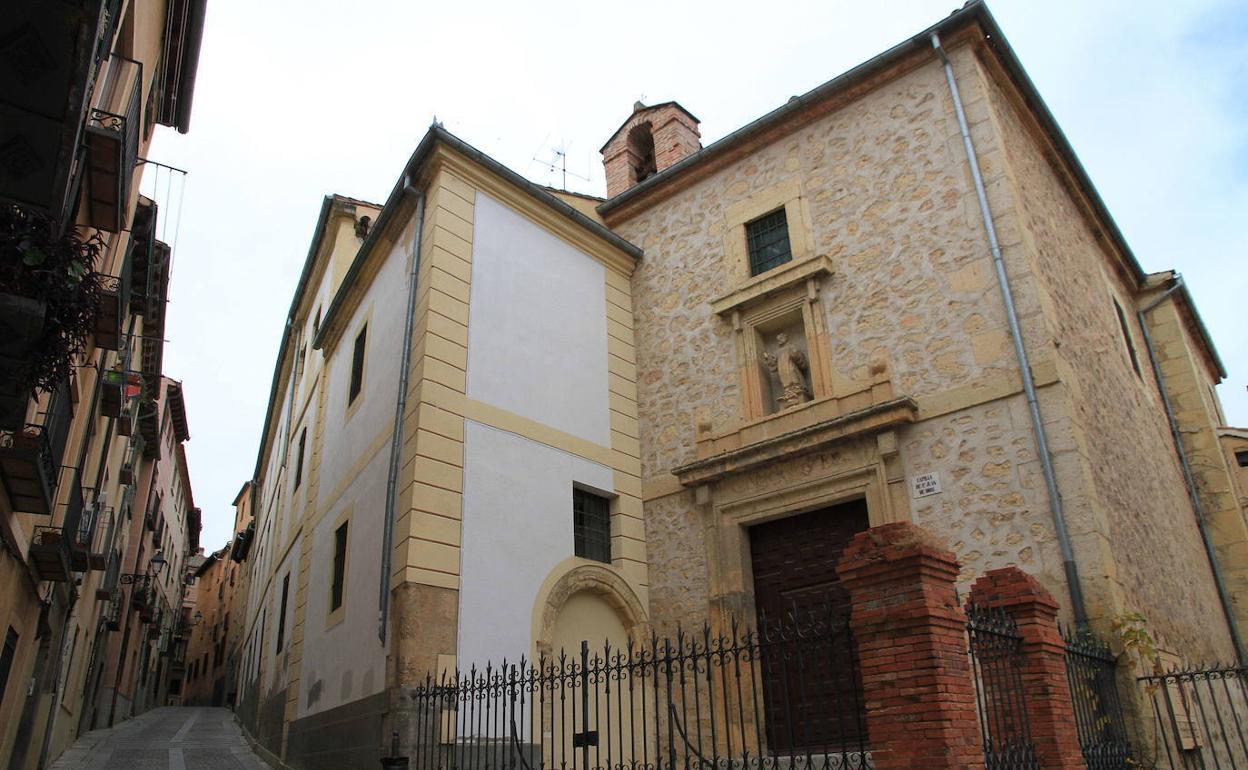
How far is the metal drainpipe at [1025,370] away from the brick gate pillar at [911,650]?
3851 mm

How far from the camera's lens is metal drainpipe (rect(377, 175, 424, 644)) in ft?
31.9

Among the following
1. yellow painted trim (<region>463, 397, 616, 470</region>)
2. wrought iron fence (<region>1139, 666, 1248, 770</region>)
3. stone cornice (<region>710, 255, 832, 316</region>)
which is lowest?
wrought iron fence (<region>1139, 666, 1248, 770</region>)

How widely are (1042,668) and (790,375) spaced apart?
5.77 meters

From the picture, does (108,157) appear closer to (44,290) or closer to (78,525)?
(44,290)

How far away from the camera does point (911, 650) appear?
507 cm

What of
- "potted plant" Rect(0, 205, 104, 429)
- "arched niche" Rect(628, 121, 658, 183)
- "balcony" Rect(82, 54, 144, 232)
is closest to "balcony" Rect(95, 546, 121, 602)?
A: "balcony" Rect(82, 54, 144, 232)

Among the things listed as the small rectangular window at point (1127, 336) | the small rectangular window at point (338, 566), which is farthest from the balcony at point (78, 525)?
the small rectangular window at point (1127, 336)

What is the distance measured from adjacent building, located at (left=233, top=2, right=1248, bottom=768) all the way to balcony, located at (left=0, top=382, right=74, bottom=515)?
340 cm

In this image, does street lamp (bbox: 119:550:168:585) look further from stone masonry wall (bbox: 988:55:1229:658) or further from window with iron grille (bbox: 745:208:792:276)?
stone masonry wall (bbox: 988:55:1229:658)

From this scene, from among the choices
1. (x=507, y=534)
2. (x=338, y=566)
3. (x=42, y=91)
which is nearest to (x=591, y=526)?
(x=507, y=534)

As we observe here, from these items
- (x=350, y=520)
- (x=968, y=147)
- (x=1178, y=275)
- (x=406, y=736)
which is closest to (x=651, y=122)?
(x=968, y=147)

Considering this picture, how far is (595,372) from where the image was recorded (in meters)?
13.0

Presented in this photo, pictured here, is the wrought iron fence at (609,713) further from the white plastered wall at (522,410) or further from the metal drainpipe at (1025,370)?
the metal drainpipe at (1025,370)

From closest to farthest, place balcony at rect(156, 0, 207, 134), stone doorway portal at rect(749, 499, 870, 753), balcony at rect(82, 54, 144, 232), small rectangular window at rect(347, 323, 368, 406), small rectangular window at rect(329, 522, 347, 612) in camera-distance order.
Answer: balcony at rect(82, 54, 144, 232), balcony at rect(156, 0, 207, 134), stone doorway portal at rect(749, 499, 870, 753), small rectangular window at rect(329, 522, 347, 612), small rectangular window at rect(347, 323, 368, 406)
